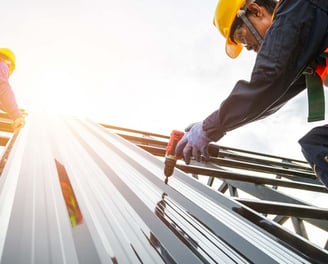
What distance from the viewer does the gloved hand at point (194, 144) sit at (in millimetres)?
1504

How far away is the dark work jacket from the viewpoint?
1.10m

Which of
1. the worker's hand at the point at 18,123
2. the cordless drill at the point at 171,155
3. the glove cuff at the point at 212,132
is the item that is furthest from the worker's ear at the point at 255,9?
the worker's hand at the point at 18,123

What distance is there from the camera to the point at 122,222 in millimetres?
828

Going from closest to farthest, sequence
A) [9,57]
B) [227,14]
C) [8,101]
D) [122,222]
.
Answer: [122,222] < [227,14] < [8,101] < [9,57]

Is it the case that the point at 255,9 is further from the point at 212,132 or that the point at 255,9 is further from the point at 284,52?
the point at 212,132

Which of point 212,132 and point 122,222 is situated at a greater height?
point 212,132

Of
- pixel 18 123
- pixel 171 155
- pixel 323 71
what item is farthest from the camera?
pixel 18 123

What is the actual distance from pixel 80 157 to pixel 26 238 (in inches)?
33.8

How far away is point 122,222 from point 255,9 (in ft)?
6.16

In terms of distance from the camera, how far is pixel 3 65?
13.6 ft

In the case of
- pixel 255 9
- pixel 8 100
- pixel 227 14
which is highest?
pixel 227 14

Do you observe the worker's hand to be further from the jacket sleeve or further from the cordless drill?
the cordless drill

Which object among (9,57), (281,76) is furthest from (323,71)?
(9,57)

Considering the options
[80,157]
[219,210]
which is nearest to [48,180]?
[80,157]
